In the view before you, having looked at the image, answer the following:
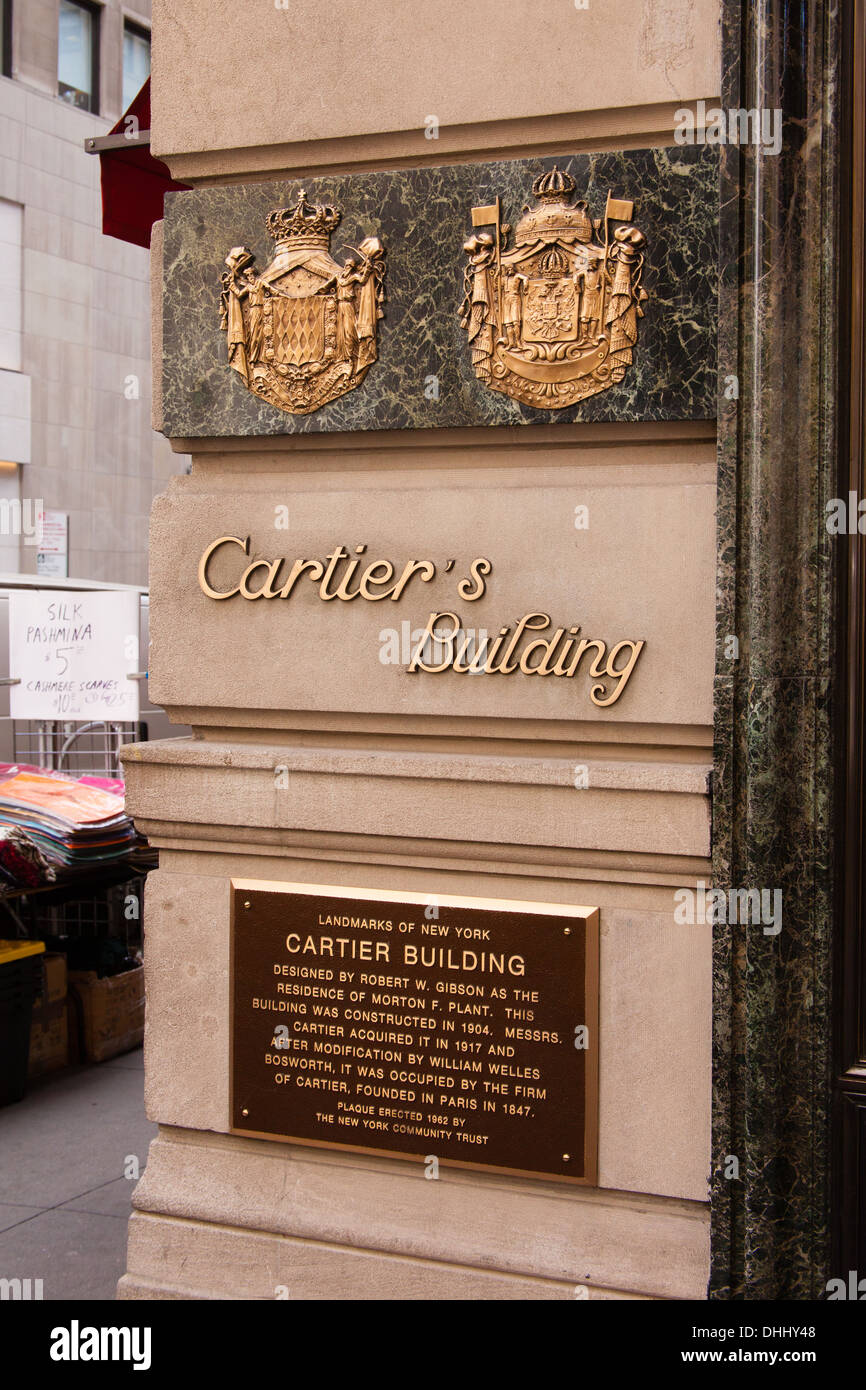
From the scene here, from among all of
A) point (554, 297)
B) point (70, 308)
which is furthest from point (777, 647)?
point (70, 308)

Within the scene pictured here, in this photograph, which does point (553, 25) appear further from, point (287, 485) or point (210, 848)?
point (210, 848)

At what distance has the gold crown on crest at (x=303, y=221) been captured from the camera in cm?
370

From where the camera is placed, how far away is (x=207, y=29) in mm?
3836

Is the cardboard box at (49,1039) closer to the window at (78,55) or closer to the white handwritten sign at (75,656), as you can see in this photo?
the white handwritten sign at (75,656)

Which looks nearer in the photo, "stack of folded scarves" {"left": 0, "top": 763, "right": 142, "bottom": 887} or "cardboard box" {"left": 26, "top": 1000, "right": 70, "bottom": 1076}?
"stack of folded scarves" {"left": 0, "top": 763, "right": 142, "bottom": 887}

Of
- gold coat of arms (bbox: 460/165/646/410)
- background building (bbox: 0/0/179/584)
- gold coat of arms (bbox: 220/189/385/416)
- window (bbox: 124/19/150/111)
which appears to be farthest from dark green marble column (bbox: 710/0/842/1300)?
window (bbox: 124/19/150/111)

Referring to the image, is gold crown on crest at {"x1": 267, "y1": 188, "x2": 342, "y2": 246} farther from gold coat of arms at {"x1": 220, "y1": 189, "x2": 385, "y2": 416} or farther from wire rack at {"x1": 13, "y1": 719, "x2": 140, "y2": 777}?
wire rack at {"x1": 13, "y1": 719, "x2": 140, "y2": 777}

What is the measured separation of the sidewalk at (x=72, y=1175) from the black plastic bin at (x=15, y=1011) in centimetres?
13

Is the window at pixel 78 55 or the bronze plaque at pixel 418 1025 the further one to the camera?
the window at pixel 78 55

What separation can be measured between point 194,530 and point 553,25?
5.97 feet

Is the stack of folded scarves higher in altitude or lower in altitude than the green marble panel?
lower

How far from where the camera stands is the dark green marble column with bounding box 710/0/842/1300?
326 cm

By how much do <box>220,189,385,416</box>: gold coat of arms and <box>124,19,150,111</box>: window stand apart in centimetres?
1999

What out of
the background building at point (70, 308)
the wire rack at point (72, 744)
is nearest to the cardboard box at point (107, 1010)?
the wire rack at point (72, 744)
